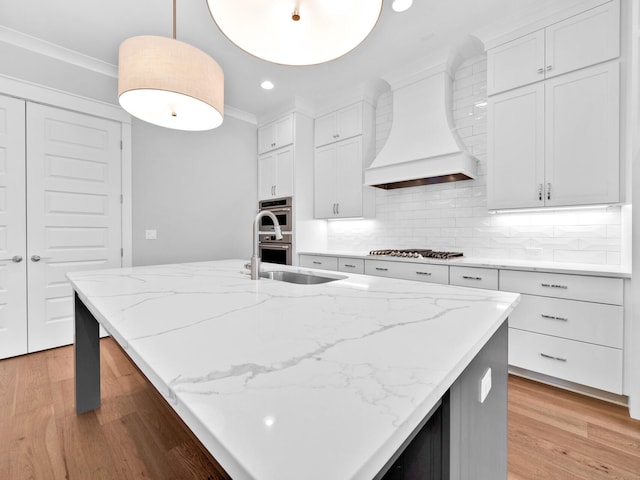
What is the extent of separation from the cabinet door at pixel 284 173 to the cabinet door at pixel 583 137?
263cm

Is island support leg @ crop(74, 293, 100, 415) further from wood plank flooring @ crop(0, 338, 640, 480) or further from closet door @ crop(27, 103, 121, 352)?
closet door @ crop(27, 103, 121, 352)

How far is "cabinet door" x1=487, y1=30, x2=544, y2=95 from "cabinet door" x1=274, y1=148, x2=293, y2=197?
226 cm

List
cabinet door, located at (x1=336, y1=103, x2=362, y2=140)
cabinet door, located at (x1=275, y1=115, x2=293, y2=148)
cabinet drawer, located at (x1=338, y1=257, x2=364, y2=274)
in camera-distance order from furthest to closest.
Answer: cabinet door, located at (x1=275, y1=115, x2=293, y2=148) → cabinet door, located at (x1=336, y1=103, x2=362, y2=140) → cabinet drawer, located at (x1=338, y1=257, x2=364, y2=274)

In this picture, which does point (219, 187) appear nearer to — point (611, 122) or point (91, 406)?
point (91, 406)

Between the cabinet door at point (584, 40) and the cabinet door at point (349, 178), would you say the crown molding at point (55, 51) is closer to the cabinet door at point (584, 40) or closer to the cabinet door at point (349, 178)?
the cabinet door at point (349, 178)

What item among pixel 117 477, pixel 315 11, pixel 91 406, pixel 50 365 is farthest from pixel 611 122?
pixel 50 365

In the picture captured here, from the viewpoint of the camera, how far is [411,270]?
110 inches

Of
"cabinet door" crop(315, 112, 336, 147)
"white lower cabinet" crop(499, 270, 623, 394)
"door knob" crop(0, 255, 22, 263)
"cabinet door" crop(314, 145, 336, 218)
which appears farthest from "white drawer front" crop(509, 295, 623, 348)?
"door knob" crop(0, 255, 22, 263)

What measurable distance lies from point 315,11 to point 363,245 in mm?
2994

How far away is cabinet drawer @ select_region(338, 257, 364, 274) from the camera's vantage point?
3.20 meters

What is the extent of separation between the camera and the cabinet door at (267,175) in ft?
13.7

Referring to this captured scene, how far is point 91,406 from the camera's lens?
1853mm

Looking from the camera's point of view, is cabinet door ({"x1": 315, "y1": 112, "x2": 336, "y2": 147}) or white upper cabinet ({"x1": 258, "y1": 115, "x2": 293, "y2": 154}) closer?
cabinet door ({"x1": 315, "y1": 112, "x2": 336, "y2": 147})

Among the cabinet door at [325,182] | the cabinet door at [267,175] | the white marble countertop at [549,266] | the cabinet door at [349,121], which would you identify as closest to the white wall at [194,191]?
the cabinet door at [267,175]
